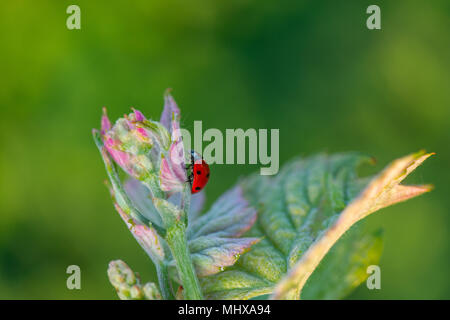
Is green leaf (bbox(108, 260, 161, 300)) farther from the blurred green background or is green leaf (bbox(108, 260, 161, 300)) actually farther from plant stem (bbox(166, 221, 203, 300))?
the blurred green background

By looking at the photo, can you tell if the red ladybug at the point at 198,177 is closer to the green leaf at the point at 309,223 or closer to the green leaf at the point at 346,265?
the green leaf at the point at 309,223

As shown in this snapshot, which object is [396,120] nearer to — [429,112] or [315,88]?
[429,112]

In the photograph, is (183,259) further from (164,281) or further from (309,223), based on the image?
(309,223)

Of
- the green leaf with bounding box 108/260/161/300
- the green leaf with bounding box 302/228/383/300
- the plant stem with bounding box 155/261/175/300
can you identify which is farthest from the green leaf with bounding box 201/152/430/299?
the green leaf with bounding box 108/260/161/300
